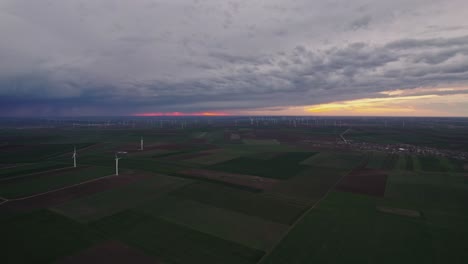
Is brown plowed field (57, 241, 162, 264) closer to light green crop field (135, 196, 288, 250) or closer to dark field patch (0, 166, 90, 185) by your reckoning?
light green crop field (135, 196, 288, 250)

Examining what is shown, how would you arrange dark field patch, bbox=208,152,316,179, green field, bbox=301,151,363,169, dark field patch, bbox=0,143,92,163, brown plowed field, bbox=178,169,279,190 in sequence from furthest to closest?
dark field patch, bbox=0,143,92,163 → green field, bbox=301,151,363,169 → dark field patch, bbox=208,152,316,179 → brown plowed field, bbox=178,169,279,190

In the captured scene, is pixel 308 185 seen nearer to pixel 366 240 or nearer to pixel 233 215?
pixel 233 215

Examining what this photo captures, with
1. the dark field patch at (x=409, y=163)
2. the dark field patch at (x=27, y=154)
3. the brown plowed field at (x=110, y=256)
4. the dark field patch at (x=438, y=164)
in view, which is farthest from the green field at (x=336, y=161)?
the dark field patch at (x=27, y=154)

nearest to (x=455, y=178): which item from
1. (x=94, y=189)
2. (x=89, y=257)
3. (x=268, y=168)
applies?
(x=268, y=168)

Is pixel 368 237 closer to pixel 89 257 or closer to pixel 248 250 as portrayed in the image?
pixel 248 250

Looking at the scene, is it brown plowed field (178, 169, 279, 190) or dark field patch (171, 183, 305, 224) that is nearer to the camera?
dark field patch (171, 183, 305, 224)

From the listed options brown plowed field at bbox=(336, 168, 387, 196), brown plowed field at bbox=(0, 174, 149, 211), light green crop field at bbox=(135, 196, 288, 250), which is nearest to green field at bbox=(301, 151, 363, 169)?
brown plowed field at bbox=(336, 168, 387, 196)

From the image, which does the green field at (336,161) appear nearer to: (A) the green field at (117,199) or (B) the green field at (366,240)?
(B) the green field at (366,240)
